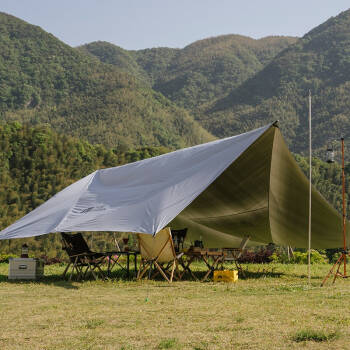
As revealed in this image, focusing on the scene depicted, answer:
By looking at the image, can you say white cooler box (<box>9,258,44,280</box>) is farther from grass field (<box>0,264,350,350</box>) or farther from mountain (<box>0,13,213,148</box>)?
mountain (<box>0,13,213,148</box>)

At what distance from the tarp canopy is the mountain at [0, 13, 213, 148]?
23.4m

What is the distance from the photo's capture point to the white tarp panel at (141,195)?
5605 mm

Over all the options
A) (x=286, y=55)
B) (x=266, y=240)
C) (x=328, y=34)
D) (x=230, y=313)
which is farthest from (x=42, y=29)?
(x=230, y=313)

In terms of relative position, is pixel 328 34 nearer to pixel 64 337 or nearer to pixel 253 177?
pixel 253 177

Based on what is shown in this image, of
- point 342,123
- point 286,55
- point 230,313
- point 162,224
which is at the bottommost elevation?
point 230,313

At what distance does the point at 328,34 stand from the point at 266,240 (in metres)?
51.6

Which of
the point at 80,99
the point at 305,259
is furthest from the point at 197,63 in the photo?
the point at 305,259

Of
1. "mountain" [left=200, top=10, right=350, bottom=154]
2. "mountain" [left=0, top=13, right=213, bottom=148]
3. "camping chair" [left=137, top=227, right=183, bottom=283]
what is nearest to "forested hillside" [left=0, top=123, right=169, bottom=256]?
"camping chair" [left=137, top=227, right=183, bottom=283]

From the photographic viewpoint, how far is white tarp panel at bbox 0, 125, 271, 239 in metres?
5.61

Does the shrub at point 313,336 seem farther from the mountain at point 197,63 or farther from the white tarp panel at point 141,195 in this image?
the mountain at point 197,63

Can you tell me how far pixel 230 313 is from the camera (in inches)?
146

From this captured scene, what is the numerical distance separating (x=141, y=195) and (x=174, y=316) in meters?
2.67

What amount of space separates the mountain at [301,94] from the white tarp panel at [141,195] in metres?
27.4

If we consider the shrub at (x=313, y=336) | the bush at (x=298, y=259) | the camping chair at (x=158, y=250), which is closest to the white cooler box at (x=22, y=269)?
the camping chair at (x=158, y=250)
